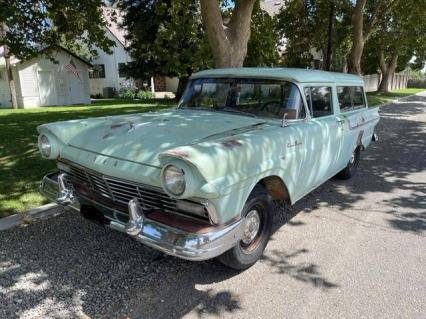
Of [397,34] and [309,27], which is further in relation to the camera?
[397,34]

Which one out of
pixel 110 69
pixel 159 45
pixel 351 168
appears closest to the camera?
pixel 351 168

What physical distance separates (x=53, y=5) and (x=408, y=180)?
28.6 ft

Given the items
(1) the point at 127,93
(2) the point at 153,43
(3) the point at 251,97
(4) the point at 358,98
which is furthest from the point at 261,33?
(1) the point at 127,93

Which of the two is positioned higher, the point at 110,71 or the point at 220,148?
the point at 110,71

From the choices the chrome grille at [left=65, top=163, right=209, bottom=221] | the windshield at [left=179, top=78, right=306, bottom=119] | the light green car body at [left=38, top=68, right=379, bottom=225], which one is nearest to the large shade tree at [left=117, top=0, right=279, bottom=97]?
the windshield at [left=179, top=78, right=306, bottom=119]

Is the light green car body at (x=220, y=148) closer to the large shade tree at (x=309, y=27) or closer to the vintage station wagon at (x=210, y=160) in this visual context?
the vintage station wagon at (x=210, y=160)

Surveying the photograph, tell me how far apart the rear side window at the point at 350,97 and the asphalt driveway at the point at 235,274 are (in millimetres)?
1499

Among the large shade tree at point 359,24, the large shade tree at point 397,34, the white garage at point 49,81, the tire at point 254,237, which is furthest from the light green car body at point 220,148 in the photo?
the white garage at point 49,81

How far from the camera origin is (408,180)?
21.4ft

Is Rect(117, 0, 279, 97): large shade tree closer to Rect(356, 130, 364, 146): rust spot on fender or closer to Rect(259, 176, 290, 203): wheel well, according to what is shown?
Rect(356, 130, 364, 146): rust spot on fender

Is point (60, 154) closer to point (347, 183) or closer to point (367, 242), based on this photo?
point (367, 242)

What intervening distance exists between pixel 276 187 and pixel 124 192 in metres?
1.42

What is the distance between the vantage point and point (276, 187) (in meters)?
3.79

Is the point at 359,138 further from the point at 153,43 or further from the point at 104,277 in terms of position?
the point at 153,43
